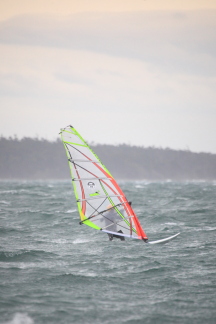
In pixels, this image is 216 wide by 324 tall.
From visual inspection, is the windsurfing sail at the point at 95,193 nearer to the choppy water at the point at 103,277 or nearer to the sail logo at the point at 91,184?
the sail logo at the point at 91,184

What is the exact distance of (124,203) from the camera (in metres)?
15.7

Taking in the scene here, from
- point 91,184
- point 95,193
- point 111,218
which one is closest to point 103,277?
point 111,218

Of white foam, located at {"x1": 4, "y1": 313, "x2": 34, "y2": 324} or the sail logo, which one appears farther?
the sail logo

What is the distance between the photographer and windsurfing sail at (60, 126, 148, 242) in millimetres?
14984

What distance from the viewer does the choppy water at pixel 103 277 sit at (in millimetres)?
11656

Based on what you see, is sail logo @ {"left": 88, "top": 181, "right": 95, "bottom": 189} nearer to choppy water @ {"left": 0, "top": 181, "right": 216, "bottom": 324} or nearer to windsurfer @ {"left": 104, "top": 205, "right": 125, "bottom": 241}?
windsurfer @ {"left": 104, "top": 205, "right": 125, "bottom": 241}

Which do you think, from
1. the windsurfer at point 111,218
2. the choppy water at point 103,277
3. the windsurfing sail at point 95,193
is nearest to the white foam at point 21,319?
the choppy water at point 103,277

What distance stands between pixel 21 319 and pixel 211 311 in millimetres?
4611

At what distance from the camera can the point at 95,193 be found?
15.5m

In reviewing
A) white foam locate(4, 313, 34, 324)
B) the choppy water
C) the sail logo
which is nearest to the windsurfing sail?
the sail logo

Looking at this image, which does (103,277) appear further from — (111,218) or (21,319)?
(21,319)

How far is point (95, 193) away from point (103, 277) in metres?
2.63

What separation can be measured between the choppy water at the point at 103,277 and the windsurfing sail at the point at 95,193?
56.6 inches

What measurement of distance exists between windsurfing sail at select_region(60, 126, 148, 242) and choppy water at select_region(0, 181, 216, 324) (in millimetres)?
1437
